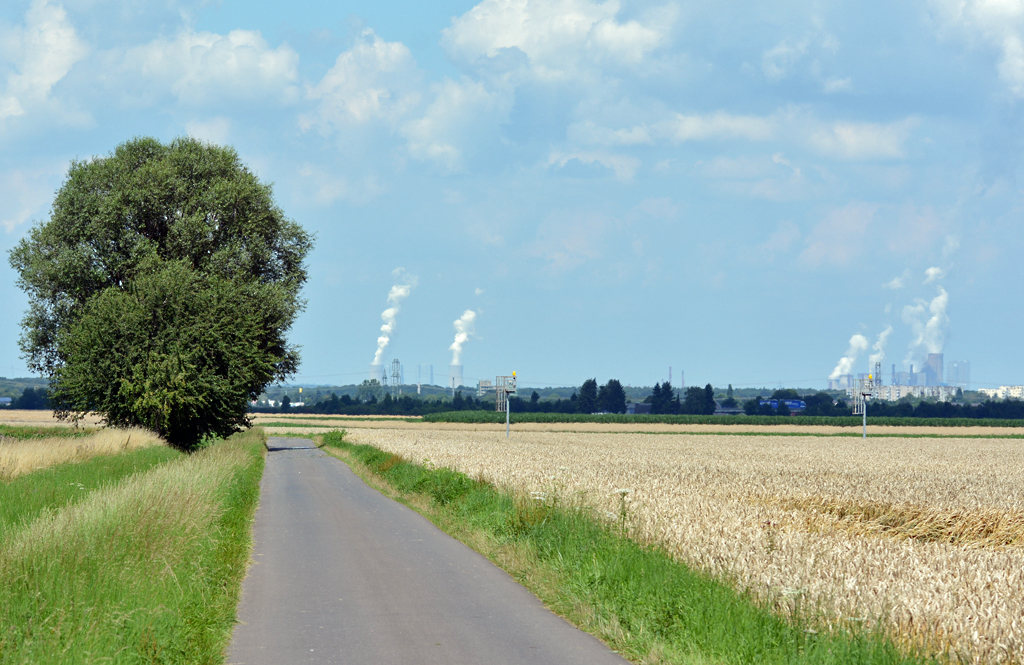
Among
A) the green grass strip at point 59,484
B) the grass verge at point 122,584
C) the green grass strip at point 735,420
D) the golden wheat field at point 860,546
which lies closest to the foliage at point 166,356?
the green grass strip at point 59,484

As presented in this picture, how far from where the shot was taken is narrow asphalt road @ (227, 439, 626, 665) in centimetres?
925

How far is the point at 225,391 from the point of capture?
43.2 metres

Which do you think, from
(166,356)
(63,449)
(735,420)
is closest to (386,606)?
(63,449)

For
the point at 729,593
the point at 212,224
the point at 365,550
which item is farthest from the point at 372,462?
the point at 729,593

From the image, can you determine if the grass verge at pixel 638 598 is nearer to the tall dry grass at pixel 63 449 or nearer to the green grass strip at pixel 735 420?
the tall dry grass at pixel 63 449

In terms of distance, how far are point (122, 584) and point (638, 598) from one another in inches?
237

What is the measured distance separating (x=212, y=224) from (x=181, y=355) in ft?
40.5

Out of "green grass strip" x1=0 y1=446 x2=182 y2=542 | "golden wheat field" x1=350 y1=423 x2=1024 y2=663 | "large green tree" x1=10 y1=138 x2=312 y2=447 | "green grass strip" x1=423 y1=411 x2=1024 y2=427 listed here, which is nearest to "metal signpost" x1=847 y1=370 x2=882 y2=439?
"green grass strip" x1=423 y1=411 x2=1024 y2=427

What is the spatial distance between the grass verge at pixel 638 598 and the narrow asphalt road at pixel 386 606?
377 millimetres

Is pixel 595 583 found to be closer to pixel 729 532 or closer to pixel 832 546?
pixel 729 532

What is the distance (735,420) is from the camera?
127125 millimetres

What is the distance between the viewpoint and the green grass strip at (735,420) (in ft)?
395

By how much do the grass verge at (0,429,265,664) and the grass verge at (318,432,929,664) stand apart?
4453mm

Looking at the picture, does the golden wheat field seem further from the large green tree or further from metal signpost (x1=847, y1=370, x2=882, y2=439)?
metal signpost (x1=847, y1=370, x2=882, y2=439)
